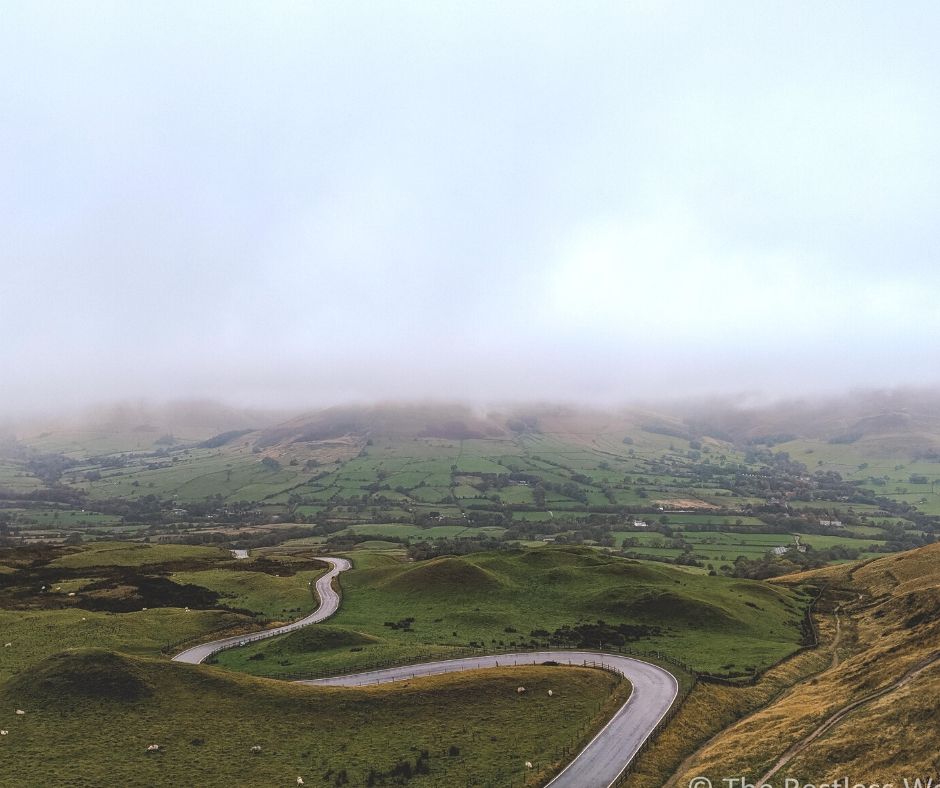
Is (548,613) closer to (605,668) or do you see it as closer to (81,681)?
(605,668)

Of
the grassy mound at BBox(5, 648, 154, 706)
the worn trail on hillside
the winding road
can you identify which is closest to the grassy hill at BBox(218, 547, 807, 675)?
the winding road

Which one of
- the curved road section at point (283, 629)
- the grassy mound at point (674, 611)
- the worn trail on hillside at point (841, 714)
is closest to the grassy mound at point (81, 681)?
the curved road section at point (283, 629)

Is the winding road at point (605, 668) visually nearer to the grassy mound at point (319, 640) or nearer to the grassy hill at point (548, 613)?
the grassy hill at point (548, 613)

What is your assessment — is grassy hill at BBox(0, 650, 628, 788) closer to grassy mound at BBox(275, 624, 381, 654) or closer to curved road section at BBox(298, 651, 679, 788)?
curved road section at BBox(298, 651, 679, 788)

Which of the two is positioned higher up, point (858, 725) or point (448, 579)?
point (858, 725)

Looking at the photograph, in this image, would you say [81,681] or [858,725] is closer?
[858,725]

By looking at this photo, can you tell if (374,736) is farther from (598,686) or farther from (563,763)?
(598,686)

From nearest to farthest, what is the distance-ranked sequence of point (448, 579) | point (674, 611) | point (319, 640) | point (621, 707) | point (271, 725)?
point (271, 725), point (621, 707), point (319, 640), point (674, 611), point (448, 579)

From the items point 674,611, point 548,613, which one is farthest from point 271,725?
point 674,611
